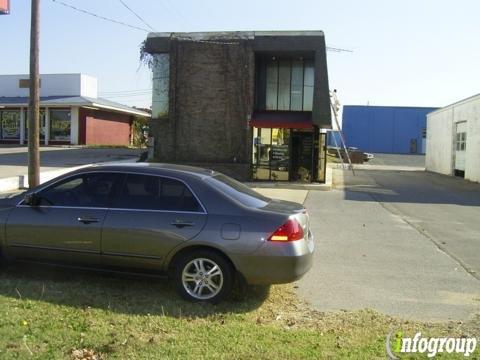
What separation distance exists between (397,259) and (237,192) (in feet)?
12.3

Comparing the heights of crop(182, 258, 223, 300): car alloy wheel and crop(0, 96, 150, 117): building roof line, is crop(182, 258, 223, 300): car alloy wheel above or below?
below

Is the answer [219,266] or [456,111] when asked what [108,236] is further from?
[456,111]

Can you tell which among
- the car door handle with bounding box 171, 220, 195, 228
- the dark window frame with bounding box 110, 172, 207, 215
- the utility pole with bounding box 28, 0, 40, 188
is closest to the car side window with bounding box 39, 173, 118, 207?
the dark window frame with bounding box 110, 172, 207, 215

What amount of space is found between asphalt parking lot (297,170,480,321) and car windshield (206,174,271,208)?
125cm

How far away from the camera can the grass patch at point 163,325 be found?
4.59 m

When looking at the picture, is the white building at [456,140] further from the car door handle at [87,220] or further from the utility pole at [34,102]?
the car door handle at [87,220]

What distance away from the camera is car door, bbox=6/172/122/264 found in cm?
626

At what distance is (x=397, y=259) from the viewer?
29.7 ft

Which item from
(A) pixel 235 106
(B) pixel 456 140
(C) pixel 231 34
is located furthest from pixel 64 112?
(B) pixel 456 140

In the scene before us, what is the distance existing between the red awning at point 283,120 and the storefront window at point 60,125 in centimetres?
1940

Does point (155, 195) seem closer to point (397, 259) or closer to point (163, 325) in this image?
point (163, 325)

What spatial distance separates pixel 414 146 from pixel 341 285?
244ft

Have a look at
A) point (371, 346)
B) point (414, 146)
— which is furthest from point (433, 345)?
→ point (414, 146)

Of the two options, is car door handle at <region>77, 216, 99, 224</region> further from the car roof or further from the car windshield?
the car windshield
